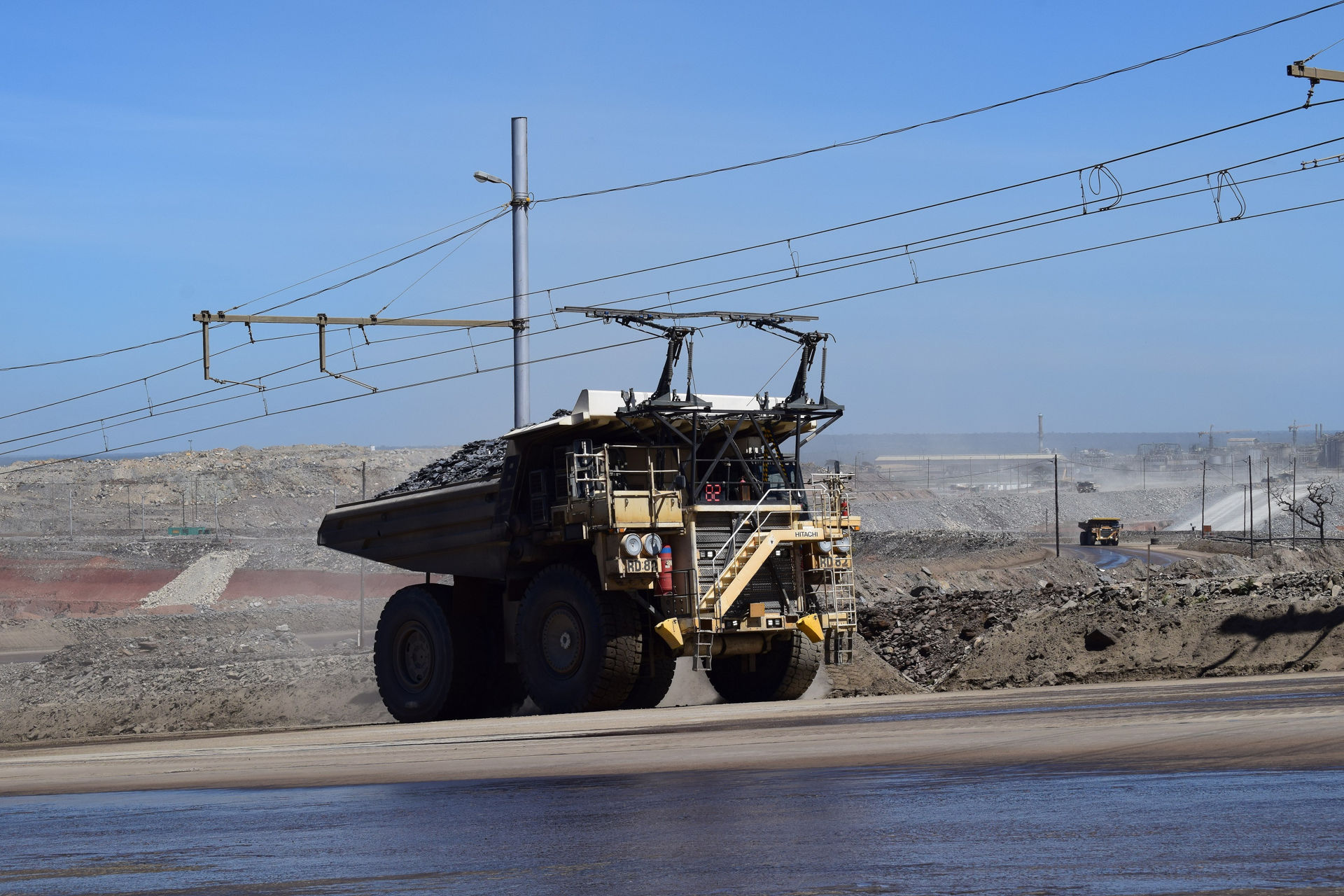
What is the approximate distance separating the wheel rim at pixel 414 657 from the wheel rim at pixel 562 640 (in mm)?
2290

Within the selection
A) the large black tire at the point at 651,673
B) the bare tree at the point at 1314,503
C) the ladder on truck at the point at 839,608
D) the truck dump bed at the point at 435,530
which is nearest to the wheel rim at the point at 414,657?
the truck dump bed at the point at 435,530

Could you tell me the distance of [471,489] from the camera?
55.5 ft

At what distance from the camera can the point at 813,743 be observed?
9656 millimetres

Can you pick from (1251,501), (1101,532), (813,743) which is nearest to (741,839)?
(813,743)

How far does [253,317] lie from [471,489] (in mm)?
6813

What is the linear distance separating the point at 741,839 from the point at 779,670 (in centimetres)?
1123

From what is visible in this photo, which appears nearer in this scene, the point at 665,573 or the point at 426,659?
the point at 665,573

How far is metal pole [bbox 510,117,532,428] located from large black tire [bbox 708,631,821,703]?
18.5 ft

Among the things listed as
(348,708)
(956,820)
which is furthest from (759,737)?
(348,708)

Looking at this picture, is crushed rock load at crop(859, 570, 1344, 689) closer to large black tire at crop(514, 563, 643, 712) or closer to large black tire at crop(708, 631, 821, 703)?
large black tire at crop(708, 631, 821, 703)

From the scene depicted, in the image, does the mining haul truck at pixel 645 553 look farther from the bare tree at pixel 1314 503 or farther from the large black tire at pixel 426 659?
the bare tree at pixel 1314 503

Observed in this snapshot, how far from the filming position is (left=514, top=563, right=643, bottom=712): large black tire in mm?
15172

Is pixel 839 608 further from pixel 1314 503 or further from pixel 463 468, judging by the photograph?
pixel 1314 503

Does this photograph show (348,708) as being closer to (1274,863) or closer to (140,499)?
(1274,863)
